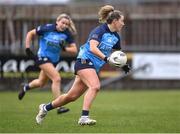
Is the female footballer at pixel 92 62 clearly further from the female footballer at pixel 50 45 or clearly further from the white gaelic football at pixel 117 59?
the female footballer at pixel 50 45

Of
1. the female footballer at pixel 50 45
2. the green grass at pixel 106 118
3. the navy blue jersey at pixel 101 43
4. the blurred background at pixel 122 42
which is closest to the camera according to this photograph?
the green grass at pixel 106 118

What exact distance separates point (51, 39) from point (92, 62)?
13.6ft

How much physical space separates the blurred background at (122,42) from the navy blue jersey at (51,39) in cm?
1018

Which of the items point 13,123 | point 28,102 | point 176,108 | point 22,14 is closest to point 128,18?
point 22,14

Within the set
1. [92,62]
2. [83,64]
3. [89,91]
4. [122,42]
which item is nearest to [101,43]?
[92,62]

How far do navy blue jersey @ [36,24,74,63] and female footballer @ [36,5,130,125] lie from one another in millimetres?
3843

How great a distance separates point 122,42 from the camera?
1174 inches

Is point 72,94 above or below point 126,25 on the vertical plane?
above

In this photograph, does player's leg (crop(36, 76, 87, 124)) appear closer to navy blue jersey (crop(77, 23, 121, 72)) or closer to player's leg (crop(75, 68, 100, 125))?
player's leg (crop(75, 68, 100, 125))

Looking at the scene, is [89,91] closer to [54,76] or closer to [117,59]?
[117,59]

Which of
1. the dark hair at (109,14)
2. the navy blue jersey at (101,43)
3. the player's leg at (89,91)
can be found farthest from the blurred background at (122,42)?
the player's leg at (89,91)

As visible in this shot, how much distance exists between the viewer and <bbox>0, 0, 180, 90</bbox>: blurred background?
27.5m

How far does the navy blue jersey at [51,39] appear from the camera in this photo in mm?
16797

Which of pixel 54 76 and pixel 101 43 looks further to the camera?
pixel 54 76
